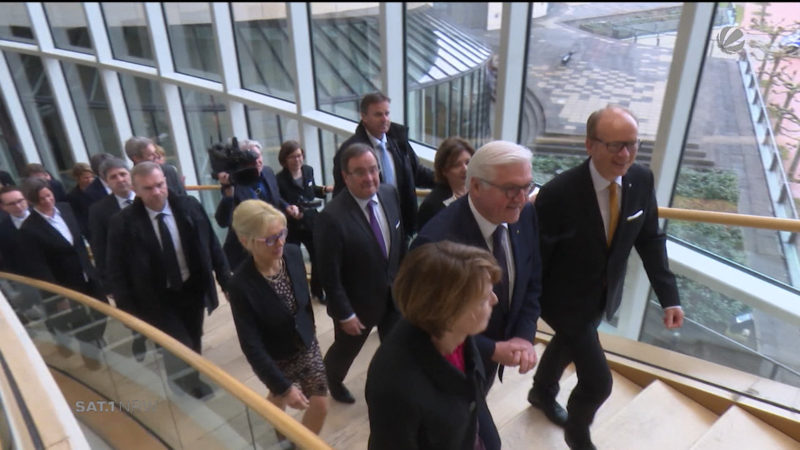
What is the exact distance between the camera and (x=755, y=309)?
3.31m

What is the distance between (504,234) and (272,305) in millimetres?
1064

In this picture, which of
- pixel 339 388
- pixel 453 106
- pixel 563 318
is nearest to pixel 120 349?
pixel 339 388

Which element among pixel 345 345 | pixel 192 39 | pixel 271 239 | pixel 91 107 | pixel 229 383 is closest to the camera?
pixel 229 383

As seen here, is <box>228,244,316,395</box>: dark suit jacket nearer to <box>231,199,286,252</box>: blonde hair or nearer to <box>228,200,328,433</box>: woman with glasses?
<box>228,200,328,433</box>: woman with glasses

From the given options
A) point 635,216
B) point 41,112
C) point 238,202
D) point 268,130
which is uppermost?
point 635,216

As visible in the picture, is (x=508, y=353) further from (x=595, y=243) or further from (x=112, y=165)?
(x=112, y=165)

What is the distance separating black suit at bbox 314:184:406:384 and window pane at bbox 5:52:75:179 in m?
10.5

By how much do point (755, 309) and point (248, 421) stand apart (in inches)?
115

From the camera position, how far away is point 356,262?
2893 millimetres

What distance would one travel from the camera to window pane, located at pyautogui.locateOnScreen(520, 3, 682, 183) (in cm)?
386

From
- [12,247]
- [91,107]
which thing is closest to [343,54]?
[12,247]

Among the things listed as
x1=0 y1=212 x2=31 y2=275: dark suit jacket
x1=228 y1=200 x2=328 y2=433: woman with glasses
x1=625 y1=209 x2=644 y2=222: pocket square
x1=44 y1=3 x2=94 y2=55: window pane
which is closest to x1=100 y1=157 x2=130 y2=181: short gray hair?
x1=0 y1=212 x2=31 y2=275: dark suit jacket

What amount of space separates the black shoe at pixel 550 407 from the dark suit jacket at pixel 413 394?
163 centimetres

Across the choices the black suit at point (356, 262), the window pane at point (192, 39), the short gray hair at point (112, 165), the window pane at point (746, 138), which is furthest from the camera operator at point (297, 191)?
the window pane at point (192, 39)
